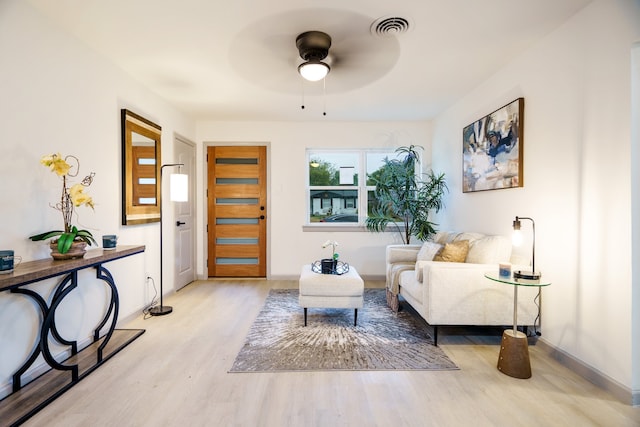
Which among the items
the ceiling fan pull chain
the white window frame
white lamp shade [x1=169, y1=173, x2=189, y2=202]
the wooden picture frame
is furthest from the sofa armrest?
the wooden picture frame

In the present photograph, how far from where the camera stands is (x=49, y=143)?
2.25 m

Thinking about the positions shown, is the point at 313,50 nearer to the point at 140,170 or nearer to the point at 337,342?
the point at 140,170

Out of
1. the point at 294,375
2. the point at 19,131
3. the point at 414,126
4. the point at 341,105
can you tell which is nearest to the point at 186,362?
the point at 294,375

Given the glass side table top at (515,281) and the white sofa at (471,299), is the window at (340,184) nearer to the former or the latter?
the white sofa at (471,299)

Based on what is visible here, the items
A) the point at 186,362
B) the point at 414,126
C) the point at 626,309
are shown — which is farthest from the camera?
the point at 414,126

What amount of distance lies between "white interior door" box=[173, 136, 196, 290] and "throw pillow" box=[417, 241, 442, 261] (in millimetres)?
3240

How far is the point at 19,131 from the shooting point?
2016 mm

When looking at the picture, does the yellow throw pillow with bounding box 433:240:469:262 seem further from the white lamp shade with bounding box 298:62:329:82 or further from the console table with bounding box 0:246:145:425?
the console table with bounding box 0:246:145:425

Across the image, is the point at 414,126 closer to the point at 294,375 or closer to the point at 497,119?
the point at 497,119

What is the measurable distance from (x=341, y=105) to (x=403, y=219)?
190 cm

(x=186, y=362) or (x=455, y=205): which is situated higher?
(x=455, y=205)

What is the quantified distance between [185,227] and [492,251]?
13.1 feet

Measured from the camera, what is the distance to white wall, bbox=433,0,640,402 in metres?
1.88

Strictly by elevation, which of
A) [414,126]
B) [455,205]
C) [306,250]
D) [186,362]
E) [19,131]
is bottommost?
[186,362]
